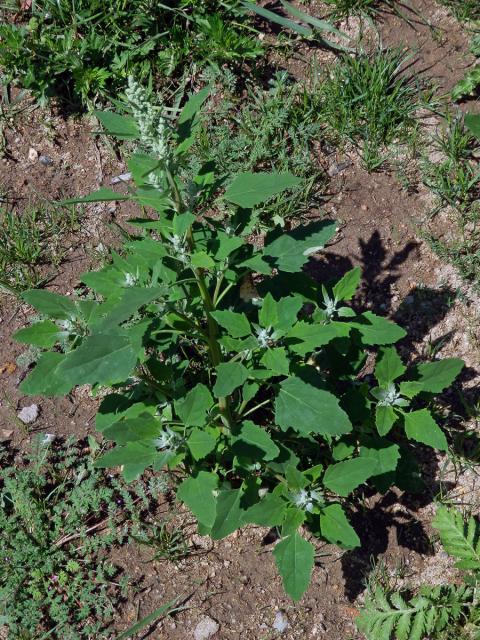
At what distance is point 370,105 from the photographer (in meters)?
3.71

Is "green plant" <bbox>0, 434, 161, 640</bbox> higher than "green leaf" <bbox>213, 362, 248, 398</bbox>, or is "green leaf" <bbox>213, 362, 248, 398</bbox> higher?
"green leaf" <bbox>213, 362, 248, 398</bbox>

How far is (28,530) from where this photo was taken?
3090 millimetres

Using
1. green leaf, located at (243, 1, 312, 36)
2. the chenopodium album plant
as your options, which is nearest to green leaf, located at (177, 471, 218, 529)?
the chenopodium album plant

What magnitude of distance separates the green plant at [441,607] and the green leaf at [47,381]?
1.49 m

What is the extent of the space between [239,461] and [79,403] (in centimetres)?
114

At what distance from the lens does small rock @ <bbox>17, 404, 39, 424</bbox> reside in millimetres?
3379

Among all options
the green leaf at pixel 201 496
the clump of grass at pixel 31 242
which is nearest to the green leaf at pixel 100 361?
the green leaf at pixel 201 496

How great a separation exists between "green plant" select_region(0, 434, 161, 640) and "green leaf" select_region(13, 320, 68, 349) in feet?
3.11

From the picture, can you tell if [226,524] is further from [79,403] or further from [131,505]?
[79,403]

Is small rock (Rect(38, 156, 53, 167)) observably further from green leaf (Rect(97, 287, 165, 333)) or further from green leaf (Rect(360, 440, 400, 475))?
green leaf (Rect(360, 440, 400, 475))

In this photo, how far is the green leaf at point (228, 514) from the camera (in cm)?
253

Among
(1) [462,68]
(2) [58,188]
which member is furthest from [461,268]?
(2) [58,188]

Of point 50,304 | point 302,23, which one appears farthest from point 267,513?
point 302,23

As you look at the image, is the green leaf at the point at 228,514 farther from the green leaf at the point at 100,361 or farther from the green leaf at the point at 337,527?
the green leaf at the point at 100,361
